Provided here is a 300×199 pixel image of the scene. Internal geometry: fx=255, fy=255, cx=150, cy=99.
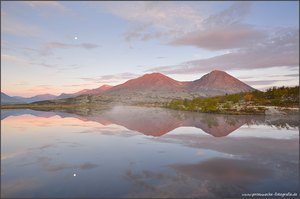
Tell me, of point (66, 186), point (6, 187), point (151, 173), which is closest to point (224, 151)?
point (151, 173)

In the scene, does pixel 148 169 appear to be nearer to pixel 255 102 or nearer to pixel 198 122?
pixel 198 122

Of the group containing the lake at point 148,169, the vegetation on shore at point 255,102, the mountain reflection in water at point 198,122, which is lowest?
the lake at point 148,169

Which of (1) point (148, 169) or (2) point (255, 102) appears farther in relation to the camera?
(2) point (255, 102)

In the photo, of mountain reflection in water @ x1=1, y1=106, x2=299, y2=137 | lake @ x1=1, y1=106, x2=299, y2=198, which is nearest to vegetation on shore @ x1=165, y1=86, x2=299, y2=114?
mountain reflection in water @ x1=1, y1=106, x2=299, y2=137

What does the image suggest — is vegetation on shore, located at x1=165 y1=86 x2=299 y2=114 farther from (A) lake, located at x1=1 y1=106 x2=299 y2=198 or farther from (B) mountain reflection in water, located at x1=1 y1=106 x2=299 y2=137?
(A) lake, located at x1=1 y1=106 x2=299 y2=198

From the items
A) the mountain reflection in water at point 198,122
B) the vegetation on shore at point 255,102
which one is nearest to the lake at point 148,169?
the mountain reflection in water at point 198,122

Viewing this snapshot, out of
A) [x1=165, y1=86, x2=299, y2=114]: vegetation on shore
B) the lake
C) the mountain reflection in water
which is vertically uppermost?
[x1=165, y1=86, x2=299, y2=114]: vegetation on shore

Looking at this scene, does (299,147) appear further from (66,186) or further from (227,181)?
(66,186)

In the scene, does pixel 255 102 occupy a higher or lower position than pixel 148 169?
higher

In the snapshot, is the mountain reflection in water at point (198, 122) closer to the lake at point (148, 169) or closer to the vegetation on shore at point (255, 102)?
the lake at point (148, 169)

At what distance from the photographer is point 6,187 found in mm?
17016

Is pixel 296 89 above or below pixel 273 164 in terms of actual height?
above

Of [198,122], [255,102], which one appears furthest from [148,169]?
[255,102]

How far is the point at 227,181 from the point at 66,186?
11.2 meters
